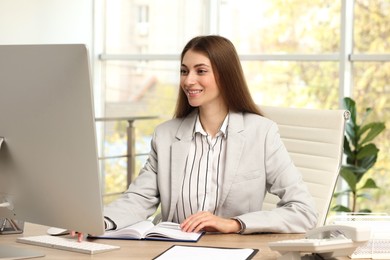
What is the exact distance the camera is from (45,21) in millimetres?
6496

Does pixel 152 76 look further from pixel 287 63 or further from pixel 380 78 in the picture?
pixel 380 78

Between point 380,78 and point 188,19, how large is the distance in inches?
69.9

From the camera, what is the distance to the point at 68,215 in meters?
2.01

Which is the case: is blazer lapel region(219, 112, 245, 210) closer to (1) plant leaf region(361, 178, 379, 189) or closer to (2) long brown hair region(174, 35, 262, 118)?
(2) long brown hair region(174, 35, 262, 118)

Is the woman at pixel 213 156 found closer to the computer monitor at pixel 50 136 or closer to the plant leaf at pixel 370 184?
the computer monitor at pixel 50 136

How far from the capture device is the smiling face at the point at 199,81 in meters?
2.71

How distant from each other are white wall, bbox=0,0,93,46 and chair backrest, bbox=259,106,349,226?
11.4 ft

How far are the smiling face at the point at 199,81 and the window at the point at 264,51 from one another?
2770mm

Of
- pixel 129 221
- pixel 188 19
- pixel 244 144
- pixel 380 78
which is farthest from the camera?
pixel 188 19

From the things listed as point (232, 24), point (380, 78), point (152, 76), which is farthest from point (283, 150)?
point (152, 76)

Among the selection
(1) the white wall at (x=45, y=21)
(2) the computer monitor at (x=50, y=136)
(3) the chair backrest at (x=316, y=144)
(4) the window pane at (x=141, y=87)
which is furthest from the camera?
(4) the window pane at (x=141, y=87)

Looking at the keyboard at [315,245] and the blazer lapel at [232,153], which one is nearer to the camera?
the keyboard at [315,245]

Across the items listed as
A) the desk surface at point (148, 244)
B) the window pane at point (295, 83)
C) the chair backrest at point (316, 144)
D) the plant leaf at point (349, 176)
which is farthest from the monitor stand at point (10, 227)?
the window pane at point (295, 83)

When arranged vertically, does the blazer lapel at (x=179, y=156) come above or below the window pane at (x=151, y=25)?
below
